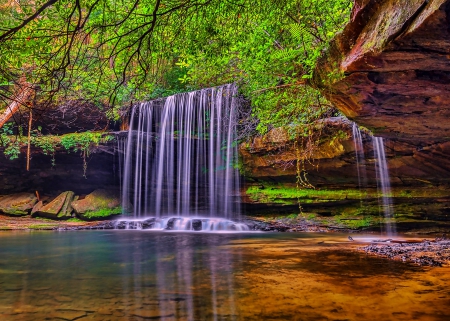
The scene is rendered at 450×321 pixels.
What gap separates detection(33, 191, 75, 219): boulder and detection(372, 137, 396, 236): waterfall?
12.8 m

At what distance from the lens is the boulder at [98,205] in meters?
14.0

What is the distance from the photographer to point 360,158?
9867 millimetres

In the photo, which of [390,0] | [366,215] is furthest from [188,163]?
[390,0]

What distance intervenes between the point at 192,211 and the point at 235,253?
813 centimetres

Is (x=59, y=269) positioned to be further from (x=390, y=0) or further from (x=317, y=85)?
(x=390, y=0)

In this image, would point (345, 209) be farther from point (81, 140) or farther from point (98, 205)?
point (81, 140)

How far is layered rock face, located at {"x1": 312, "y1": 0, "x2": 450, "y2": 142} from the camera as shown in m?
2.81

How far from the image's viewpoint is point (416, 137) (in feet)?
22.8

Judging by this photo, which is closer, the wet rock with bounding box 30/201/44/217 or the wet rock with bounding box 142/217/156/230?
the wet rock with bounding box 142/217/156/230

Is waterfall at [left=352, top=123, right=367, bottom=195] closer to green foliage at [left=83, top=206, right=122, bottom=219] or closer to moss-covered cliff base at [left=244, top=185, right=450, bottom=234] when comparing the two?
moss-covered cliff base at [left=244, top=185, right=450, bottom=234]

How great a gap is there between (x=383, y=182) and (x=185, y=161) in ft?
25.9

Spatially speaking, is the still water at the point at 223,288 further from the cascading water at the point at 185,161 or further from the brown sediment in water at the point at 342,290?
the cascading water at the point at 185,161

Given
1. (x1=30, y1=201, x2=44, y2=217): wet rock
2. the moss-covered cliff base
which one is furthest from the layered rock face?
(x1=30, y1=201, x2=44, y2=217): wet rock

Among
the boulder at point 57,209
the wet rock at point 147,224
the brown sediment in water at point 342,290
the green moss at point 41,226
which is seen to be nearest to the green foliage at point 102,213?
the boulder at point 57,209
